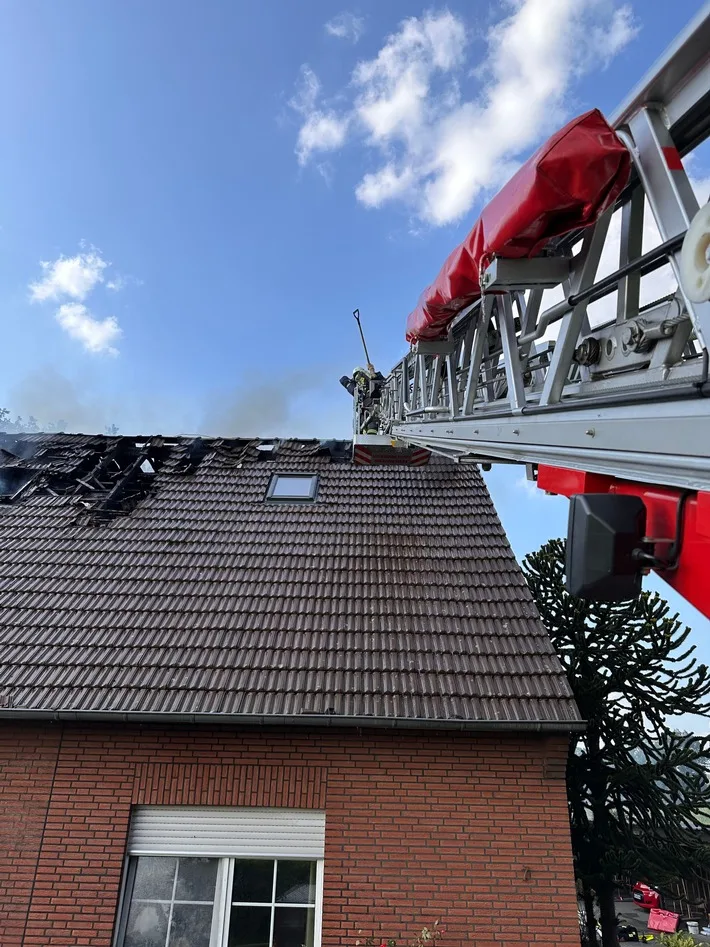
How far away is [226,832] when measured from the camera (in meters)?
4.56

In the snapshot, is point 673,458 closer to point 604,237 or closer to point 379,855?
point 604,237

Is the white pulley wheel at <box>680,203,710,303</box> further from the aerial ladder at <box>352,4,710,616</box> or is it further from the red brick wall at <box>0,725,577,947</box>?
→ the red brick wall at <box>0,725,577,947</box>

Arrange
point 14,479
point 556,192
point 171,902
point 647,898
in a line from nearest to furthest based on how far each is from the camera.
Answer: point 556,192
point 171,902
point 14,479
point 647,898

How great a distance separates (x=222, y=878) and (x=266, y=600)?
8.19 feet

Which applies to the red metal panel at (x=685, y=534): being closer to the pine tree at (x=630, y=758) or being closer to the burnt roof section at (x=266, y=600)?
the burnt roof section at (x=266, y=600)

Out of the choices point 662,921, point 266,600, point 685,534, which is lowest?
point 662,921

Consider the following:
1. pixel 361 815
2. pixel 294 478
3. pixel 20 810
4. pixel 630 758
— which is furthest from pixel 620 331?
pixel 630 758

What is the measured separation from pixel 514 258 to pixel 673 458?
1427 mm

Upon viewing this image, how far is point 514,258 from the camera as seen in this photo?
2.63m

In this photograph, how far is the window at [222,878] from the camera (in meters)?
4.36

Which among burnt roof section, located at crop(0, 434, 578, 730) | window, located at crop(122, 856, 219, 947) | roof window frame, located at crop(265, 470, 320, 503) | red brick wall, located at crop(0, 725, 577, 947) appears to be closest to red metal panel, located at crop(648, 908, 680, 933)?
burnt roof section, located at crop(0, 434, 578, 730)

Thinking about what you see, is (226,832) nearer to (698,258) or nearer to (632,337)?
(632,337)

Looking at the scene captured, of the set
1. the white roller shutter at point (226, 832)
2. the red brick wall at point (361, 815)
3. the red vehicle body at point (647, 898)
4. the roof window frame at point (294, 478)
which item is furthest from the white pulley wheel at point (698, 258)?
the red vehicle body at point (647, 898)

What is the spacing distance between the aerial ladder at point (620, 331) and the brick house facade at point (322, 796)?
2.70 meters
